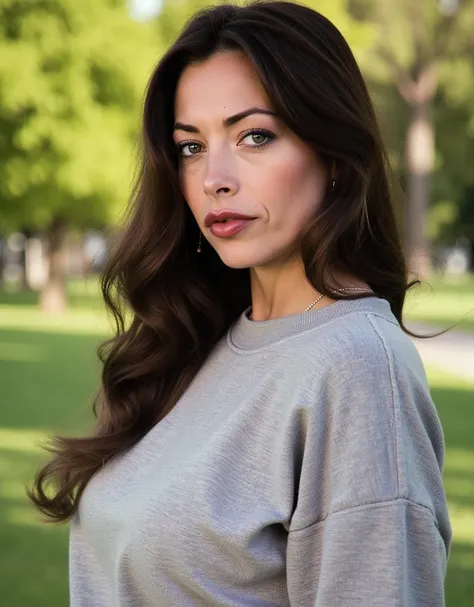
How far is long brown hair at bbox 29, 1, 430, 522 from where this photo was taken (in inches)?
80.9

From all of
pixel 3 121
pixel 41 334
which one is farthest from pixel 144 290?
pixel 3 121

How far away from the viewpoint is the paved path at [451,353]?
46.9 feet

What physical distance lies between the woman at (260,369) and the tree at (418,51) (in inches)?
1481

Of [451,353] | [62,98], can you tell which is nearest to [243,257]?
[451,353]

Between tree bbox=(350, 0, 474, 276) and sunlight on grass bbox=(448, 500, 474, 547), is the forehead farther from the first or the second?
tree bbox=(350, 0, 474, 276)

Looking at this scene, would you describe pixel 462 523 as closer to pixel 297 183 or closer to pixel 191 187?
pixel 191 187

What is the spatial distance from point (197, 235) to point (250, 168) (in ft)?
1.64

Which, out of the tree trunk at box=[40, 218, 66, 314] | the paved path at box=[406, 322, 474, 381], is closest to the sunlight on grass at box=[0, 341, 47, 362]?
the paved path at box=[406, 322, 474, 381]

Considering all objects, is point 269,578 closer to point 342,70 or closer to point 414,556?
point 414,556

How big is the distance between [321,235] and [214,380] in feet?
1.31

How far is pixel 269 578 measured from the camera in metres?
1.88

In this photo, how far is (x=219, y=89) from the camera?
215 centimetres

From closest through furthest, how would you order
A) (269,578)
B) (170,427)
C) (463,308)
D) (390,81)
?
(269,578) < (170,427) < (463,308) < (390,81)

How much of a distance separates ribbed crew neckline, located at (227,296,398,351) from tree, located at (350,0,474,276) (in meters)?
37.7
